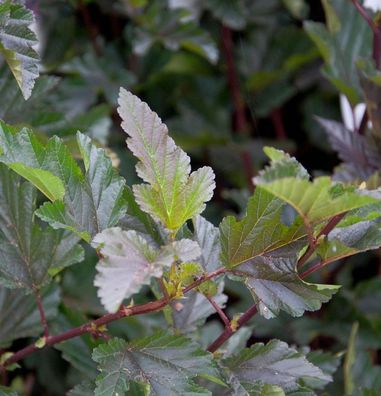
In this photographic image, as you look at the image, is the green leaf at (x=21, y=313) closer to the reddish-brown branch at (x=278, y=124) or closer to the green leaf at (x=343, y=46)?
the green leaf at (x=343, y=46)

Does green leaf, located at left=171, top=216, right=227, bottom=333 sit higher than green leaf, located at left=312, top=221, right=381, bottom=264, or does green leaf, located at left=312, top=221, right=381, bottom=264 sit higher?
green leaf, located at left=312, top=221, right=381, bottom=264

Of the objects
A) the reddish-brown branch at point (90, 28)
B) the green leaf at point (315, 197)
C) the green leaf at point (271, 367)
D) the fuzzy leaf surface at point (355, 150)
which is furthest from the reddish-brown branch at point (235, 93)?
the green leaf at point (315, 197)

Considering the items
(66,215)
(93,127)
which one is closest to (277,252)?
(66,215)

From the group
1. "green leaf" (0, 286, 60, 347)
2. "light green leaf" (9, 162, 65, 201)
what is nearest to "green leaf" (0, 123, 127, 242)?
"light green leaf" (9, 162, 65, 201)

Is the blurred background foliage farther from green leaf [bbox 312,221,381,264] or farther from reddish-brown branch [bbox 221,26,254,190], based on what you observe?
green leaf [bbox 312,221,381,264]

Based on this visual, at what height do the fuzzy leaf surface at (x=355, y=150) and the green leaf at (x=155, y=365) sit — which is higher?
the fuzzy leaf surface at (x=355, y=150)

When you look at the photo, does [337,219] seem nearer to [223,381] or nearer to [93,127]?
[223,381]

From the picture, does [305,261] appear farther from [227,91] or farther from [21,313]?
[227,91]
